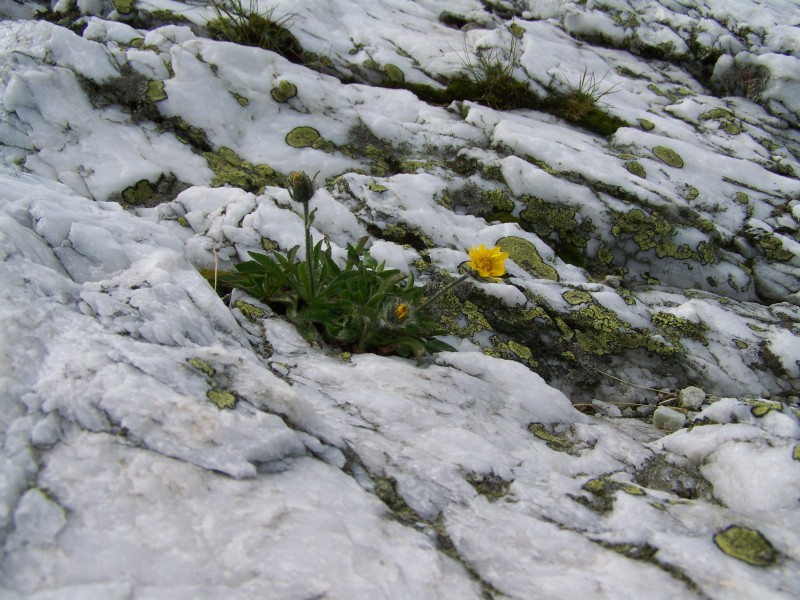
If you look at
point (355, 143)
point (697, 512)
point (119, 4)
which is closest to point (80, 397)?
point (697, 512)

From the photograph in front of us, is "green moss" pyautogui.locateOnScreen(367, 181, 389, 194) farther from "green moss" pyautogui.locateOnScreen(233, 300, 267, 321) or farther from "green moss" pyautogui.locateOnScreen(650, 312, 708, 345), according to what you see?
"green moss" pyautogui.locateOnScreen(650, 312, 708, 345)

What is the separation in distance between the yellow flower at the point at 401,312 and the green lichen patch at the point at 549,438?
91cm

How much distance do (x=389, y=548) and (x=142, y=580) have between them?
714 millimetres

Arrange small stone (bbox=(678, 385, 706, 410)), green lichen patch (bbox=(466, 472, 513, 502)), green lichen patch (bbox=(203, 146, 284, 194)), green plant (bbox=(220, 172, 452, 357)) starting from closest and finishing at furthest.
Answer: green lichen patch (bbox=(466, 472, 513, 502)) → green plant (bbox=(220, 172, 452, 357)) → small stone (bbox=(678, 385, 706, 410)) → green lichen patch (bbox=(203, 146, 284, 194))

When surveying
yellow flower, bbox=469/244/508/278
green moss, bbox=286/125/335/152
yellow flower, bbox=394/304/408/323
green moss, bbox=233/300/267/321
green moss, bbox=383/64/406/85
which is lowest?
green moss, bbox=233/300/267/321

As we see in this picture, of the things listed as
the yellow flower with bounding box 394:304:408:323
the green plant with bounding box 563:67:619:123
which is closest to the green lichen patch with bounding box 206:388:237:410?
the yellow flower with bounding box 394:304:408:323

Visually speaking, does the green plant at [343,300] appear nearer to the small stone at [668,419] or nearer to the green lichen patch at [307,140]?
the small stone at [668,419]

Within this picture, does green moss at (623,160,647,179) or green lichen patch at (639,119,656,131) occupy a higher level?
green lichen patch at (639,119,656,131)

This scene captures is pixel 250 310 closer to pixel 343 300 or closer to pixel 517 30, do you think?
pixel 343 300

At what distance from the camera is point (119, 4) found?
17.8ft

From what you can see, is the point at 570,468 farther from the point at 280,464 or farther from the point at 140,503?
the point at 140,503

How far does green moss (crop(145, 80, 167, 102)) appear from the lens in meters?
4.62

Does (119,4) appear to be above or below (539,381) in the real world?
above

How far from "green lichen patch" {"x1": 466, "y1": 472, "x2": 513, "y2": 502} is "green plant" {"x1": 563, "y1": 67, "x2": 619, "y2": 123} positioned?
4.73m
